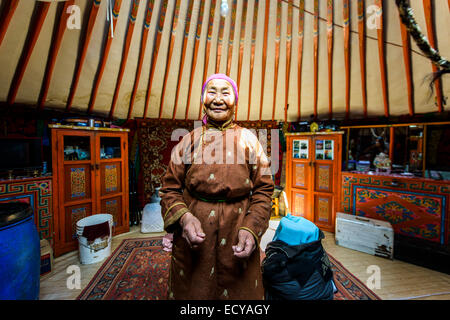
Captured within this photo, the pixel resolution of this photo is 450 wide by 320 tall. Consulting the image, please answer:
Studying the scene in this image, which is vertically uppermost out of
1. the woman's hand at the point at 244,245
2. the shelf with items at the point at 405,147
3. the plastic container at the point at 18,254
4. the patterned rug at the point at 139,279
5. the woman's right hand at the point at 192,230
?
the shelf with items at the point at 405,147

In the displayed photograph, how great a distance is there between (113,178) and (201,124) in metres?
2.08

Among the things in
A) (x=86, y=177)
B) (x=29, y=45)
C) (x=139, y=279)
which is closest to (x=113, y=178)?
(x=86, y=177)

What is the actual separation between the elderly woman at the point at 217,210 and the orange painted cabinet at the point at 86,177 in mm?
2267

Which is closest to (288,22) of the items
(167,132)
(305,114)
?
(305,114)

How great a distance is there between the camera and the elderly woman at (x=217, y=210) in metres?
0.84

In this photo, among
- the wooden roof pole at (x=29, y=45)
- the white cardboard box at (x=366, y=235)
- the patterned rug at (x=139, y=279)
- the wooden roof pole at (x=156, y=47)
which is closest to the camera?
the patterned rug at (x=139, y=279)

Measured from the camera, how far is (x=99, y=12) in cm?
215

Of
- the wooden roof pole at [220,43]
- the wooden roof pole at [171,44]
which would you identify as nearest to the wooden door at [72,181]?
the wooden roof pole at [171,44]

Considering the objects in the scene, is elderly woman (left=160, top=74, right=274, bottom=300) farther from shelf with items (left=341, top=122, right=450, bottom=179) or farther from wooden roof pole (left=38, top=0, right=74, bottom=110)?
shelf with items (left=341, top=122, right=450, bottom=179)

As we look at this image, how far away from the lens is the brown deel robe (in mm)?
845

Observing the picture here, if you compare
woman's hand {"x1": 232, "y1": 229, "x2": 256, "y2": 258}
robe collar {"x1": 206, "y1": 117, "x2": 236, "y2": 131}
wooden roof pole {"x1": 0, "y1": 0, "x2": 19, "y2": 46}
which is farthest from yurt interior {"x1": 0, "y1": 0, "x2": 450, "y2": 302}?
robe collar {"x1": 206, "y1": 117, "x2": 236, "y2": 131}

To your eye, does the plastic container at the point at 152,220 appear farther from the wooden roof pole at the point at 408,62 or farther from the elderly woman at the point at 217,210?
the wooden roof pole at the point at 408,62

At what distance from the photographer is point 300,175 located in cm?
333

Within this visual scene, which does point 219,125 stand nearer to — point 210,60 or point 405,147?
point 210,60
